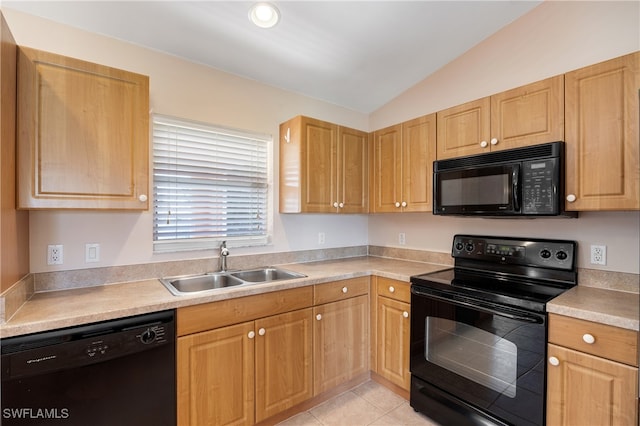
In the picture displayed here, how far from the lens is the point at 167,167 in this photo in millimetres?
2111

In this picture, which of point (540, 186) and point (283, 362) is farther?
point (283, 362)

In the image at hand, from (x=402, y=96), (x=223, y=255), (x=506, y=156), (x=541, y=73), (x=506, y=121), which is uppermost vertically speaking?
(x=402, y=96)

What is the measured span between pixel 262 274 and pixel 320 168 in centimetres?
101

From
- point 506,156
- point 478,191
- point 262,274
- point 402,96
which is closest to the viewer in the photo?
point 506,156

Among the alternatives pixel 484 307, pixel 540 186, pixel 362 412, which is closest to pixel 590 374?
pixel 484 307

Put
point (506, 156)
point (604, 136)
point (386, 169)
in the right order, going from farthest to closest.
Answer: point (386, 169), point (506, 156), point (604, 136)

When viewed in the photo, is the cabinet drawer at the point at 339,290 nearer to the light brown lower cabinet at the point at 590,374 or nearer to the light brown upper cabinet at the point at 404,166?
the light brown upper cabinet at the point at 404,166

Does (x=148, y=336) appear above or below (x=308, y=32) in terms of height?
below

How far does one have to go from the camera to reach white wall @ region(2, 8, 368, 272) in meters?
1.67

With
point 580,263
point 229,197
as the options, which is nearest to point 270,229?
point 229,197

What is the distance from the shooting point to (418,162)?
7.96 feet

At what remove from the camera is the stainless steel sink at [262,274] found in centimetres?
231

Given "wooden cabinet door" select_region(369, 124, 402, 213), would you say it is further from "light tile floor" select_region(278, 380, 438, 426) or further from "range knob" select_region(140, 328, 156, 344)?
"range knob" select_region(140, 328, 156, 344)

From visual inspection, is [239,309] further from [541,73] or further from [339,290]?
[541,73]
